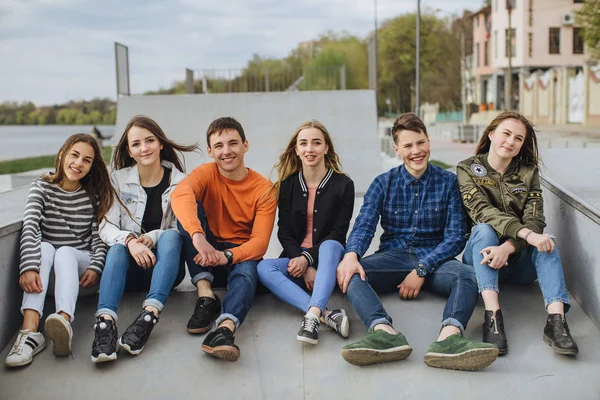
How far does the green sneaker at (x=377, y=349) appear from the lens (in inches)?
132

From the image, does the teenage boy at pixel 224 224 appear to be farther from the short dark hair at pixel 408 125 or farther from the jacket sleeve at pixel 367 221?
the short dark hair at pixel 408 125

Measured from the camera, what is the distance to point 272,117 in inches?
456

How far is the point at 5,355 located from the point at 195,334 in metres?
1.07

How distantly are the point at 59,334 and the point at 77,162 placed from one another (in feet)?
3.67

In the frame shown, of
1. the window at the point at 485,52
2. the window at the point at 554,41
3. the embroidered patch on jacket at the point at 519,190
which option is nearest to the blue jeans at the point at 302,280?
the embroidered patch on jacket at the point at 519,190

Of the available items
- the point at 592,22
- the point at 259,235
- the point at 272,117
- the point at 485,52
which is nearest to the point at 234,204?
the point at 259,235

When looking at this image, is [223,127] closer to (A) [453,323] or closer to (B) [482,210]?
(B) [482,210]

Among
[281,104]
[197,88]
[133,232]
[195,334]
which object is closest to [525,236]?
[195,334]

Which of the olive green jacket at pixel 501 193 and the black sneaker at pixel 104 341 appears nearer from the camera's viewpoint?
the black sneaker at pixel 104 341

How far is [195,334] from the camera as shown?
153 inches

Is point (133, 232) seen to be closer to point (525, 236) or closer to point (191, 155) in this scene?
point (525, 236)

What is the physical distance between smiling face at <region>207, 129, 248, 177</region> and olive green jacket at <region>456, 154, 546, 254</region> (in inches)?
57.9

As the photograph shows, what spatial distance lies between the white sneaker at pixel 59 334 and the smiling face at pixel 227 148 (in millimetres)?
1424

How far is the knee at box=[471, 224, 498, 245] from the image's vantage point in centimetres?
386
